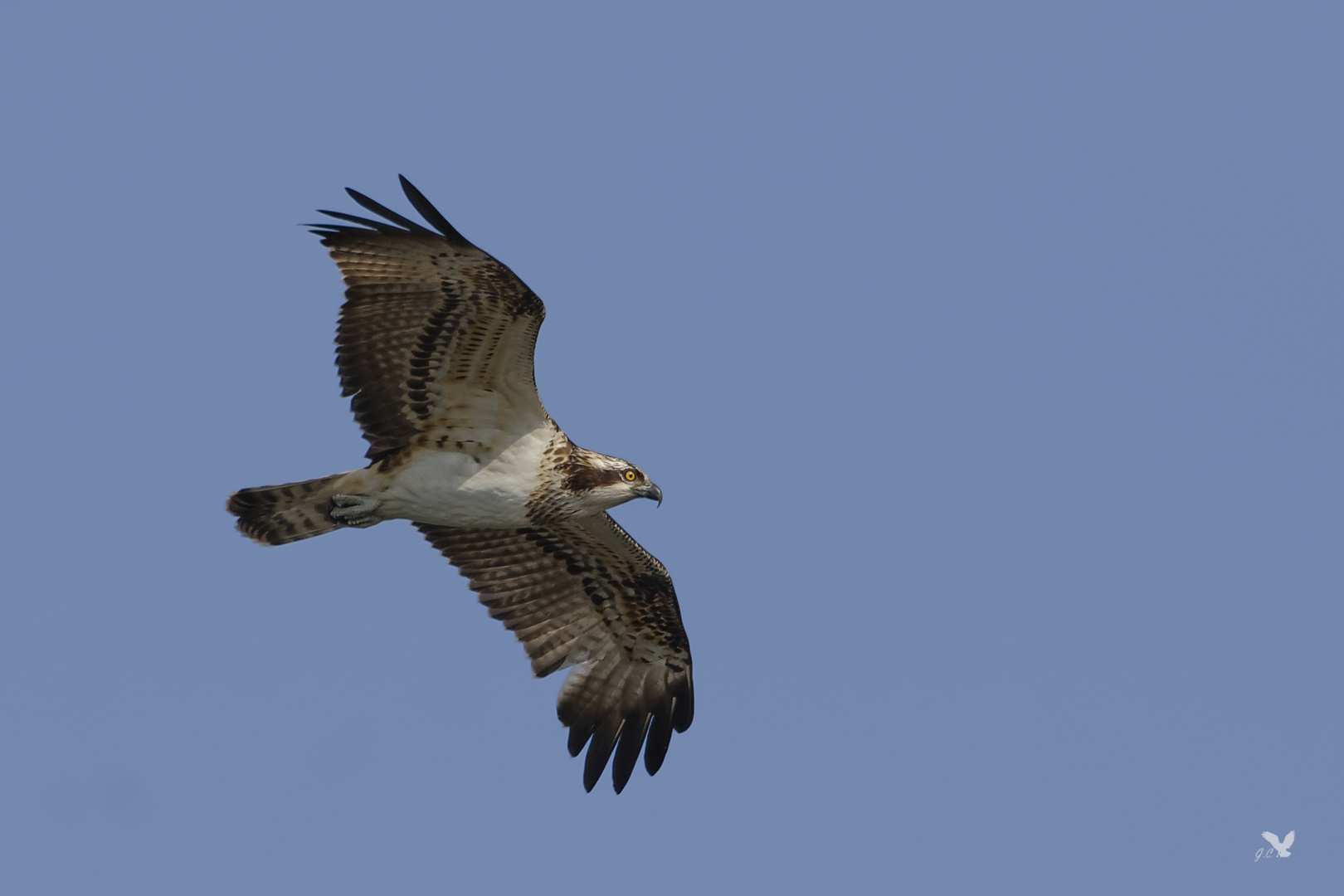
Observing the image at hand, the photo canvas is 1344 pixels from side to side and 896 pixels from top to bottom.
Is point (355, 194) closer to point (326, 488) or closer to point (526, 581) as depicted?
point (326, 488)

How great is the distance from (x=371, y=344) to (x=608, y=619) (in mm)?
3540

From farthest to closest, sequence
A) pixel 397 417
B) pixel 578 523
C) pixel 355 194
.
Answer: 1. pixel 578 523
2. pixel 397 417
3. pixel 355 194

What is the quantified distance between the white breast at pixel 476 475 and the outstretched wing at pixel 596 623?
1289 mm

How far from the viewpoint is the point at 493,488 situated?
38.9 feet

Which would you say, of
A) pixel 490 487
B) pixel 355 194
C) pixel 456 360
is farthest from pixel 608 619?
pixel 355 194

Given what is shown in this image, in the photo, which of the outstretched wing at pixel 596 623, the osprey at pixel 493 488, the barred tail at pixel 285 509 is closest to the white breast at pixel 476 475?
the osprey at pixel 493 488

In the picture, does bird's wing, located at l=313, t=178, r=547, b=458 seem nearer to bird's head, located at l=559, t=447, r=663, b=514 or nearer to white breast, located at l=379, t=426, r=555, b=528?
white breast, located at l=379, t=426, r=555, b=528

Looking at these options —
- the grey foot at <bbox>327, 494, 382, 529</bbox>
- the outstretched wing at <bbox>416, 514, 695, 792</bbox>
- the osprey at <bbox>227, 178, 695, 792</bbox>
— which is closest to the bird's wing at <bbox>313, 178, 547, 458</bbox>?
the osprey at <bbox>227, 178, 695, 792</bbox>

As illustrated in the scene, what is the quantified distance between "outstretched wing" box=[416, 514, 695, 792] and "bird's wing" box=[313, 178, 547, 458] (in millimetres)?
1683

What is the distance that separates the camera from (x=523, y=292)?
11047mm

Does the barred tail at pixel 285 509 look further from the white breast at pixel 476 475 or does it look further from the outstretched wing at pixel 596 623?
the outstretched wing at pixel 596 623

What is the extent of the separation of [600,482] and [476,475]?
3.06 ft

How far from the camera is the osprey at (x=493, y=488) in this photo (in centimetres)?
1119

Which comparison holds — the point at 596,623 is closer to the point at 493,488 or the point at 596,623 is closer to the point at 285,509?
the point at 493,488
